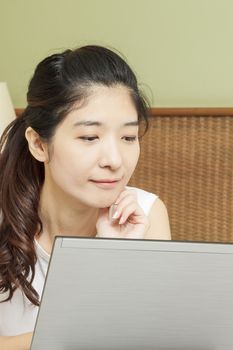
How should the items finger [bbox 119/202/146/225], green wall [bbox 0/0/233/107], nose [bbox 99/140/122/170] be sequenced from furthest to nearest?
green wall [bbox 0/0/233/107]
finger [bbox 119/202/146/225]
nose [bbox 99/140/122/170]

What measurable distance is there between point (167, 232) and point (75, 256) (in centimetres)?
83

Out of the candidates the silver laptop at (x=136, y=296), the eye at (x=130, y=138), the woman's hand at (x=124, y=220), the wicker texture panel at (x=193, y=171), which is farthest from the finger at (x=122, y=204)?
the wicker texture panel at (x=193, y=171)

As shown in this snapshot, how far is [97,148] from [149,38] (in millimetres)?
983

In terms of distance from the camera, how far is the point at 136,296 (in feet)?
2.00

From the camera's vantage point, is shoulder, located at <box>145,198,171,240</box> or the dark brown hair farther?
shoulder, located at <box>145,198,171,240</box>

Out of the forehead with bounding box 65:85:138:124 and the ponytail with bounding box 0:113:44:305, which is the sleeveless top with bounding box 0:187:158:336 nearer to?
the ponytail with bounding box 0:113:44:305

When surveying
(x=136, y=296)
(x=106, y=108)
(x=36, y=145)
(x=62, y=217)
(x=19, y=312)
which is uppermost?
(x=136, y=296)

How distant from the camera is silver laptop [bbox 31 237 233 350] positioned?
0.59 m

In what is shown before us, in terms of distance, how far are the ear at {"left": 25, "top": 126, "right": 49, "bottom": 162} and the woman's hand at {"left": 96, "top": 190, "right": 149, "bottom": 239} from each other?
0.16 meters

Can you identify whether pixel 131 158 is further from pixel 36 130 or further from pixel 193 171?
pixel 193 171

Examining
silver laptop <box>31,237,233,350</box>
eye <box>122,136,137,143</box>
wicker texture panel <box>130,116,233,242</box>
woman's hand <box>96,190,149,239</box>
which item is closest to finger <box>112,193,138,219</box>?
woman's hand <box>96,190,149,239</box>

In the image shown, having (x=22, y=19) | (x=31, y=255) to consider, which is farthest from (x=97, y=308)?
(x=22, y=19)

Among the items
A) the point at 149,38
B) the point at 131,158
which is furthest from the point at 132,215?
the point at 149,38

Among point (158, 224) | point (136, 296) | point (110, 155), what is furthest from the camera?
point (158, 224)
